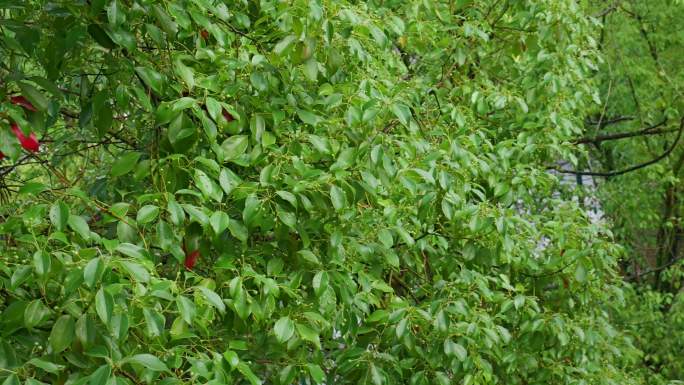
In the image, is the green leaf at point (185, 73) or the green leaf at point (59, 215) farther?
the green leaf at point (185, 73)

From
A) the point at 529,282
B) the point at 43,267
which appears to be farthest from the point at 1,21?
the point at 529,282

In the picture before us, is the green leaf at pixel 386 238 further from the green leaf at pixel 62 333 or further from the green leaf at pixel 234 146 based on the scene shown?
the green leaf at pixel 62 333

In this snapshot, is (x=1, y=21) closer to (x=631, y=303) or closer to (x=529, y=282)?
(x=529, y=282)

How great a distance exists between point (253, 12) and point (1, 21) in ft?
3.63

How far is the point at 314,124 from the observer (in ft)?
11.1

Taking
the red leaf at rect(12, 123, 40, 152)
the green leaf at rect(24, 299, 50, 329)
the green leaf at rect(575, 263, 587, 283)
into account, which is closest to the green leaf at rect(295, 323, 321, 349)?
the green leaf at rect(24, 299, 50, 329)

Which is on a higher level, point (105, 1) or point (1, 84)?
point (105, 1)

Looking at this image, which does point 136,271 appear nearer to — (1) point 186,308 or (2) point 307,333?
(1) point 186,308

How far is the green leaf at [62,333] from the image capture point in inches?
98.6

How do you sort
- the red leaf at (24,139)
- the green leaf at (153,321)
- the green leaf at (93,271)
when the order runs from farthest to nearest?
the red leaf at (24,139) → the green leaf at (153,321) → the green leaf at (93,271)

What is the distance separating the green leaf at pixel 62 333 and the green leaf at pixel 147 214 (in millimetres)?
439

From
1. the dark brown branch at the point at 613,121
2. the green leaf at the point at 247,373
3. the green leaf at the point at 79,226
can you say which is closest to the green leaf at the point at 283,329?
the green leaf at the point at 247,373

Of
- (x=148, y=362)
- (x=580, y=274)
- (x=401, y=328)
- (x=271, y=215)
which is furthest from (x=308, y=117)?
(x=580, y=274)

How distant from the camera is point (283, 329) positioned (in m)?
3.09
